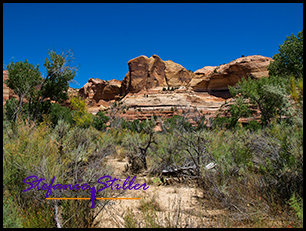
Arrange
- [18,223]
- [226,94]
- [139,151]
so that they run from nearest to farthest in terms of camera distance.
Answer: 1. [18,223]
2. [139,151]
3. [226,94]

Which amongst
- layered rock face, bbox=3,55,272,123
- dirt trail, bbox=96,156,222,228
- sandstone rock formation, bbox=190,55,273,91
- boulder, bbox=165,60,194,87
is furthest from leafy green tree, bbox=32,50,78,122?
boulder, bbox=165,60,194,87

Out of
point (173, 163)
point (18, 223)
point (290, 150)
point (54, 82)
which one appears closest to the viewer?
point (18, 223)

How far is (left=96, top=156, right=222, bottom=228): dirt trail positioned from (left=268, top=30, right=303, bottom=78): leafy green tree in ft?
51.6

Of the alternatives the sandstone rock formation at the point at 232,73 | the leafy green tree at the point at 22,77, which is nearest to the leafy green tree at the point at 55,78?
the leafy green tree at the point at 22,77

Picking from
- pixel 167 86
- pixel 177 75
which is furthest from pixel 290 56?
pixel 177 75

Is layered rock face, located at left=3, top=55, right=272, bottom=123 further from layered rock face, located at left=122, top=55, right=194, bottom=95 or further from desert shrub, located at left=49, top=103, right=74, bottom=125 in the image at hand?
desert shrub, located at left=49, top=103, right=74, bottom=125

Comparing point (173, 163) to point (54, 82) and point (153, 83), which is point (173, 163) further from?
point (153, 83)

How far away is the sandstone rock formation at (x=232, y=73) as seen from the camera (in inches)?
2152

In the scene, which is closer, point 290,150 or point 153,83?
point 290,150

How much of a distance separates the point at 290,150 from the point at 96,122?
2381 cm

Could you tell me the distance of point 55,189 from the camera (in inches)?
100.0

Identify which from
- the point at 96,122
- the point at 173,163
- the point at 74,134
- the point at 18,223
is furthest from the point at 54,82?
the point at 18,223

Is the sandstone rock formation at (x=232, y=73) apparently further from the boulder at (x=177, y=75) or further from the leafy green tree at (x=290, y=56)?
the leafy green tree at (x=290, y=56)

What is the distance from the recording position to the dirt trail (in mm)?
2648
